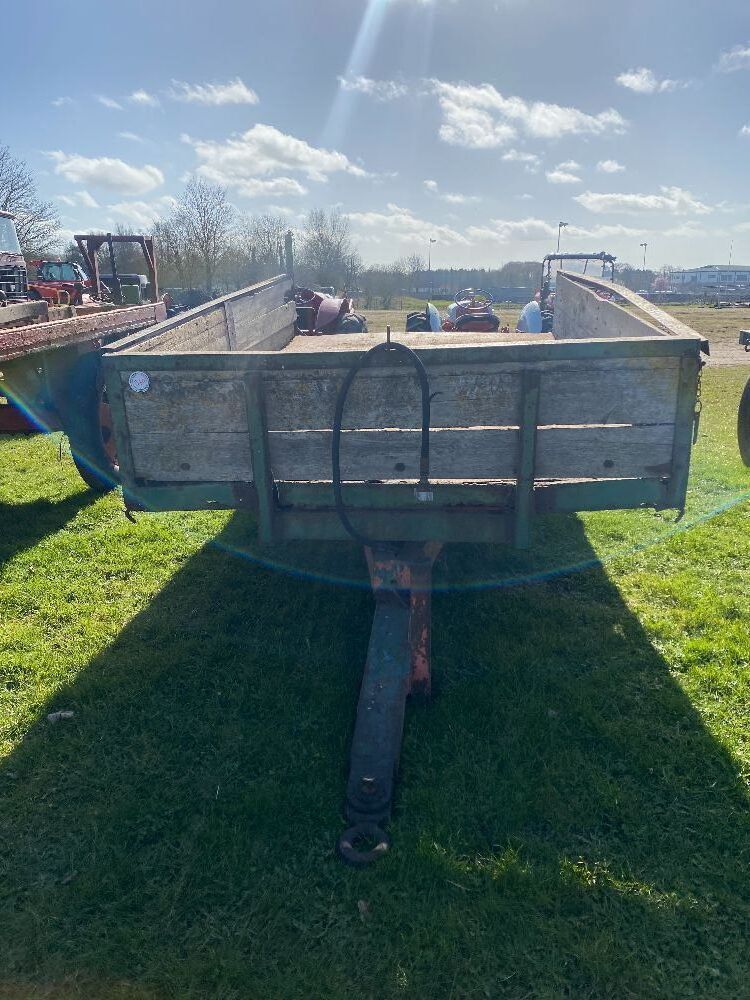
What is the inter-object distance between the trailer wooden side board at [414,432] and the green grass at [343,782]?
95 cm

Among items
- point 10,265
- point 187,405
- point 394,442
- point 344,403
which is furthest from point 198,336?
point 10,265

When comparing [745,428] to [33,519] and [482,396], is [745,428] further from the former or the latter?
[33,519]

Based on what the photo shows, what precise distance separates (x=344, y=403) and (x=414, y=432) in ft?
0.98

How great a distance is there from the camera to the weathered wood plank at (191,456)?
2.74 m

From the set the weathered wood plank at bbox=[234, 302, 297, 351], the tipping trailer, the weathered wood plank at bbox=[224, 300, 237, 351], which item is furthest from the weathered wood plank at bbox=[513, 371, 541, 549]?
the tipping trailer

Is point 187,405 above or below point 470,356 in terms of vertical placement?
below

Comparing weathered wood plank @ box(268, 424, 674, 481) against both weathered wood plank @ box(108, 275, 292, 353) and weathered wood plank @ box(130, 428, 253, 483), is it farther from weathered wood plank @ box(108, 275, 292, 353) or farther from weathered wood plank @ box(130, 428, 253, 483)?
weathered wood plank @ box(108, 275, 292, 353)

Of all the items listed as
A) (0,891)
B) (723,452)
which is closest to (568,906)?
(0,891)

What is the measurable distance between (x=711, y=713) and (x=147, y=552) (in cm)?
371

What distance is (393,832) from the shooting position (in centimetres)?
247

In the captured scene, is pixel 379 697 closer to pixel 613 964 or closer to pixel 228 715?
pixel 228 715

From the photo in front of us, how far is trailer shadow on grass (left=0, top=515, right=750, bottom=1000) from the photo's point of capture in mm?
2047

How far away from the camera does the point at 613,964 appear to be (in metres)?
2.03

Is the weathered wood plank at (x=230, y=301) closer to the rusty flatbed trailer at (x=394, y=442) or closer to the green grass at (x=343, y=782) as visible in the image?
the rusty flatbed trailer at (x=394, y=442)
